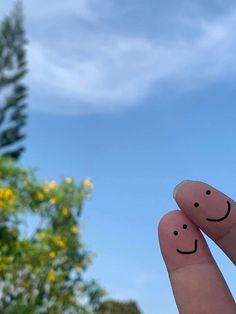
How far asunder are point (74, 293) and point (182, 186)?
17.2 ft

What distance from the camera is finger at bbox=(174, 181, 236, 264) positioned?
192cm

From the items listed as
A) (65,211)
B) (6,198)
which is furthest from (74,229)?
(6,198)

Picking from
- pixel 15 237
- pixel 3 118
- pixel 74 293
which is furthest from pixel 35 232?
pixel 3 118

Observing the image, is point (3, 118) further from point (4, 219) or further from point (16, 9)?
point (4, 219)

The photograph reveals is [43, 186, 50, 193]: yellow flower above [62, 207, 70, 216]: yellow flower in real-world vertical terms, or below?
above

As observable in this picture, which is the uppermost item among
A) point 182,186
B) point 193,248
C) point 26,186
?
point 26,186

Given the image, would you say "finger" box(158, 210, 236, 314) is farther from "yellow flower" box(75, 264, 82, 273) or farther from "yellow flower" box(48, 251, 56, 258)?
"yellow flower" box(75, 264, 82, 273)

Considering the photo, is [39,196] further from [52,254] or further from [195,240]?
[195,240]

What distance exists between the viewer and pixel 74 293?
6.92 meters

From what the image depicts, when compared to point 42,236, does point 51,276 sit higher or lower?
lower

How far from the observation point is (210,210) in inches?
75.8

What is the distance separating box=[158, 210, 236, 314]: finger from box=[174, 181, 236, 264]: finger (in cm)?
4

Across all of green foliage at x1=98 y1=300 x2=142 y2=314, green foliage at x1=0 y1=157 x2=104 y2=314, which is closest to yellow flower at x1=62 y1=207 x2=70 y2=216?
green foliage at x1=0 y1=157 x2=104 y2=314

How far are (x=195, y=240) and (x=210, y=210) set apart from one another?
0.37ft
